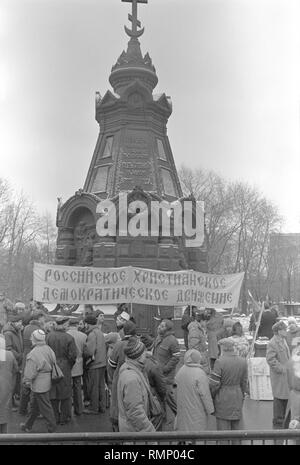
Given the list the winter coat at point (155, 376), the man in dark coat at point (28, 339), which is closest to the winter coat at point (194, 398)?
the winter coat at point (155, 376)

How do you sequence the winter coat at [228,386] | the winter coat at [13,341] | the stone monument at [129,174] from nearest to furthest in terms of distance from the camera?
the winter coat at [228,386] → the winter coat at [13,341] → the stone monument at [129,174]

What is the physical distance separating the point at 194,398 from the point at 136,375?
1.01 meters

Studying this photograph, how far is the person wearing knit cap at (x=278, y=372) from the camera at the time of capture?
24.9ft

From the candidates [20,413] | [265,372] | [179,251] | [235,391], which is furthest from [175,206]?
[235,391]

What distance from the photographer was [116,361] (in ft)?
23.5

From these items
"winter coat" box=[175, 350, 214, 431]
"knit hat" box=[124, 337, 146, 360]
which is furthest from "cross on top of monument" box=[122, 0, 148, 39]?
"knit hat" box=[124, 337, 146, 360]

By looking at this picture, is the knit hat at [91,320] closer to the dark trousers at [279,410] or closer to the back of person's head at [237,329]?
the back of person's head at [237,329]

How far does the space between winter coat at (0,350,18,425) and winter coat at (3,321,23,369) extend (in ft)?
5.39

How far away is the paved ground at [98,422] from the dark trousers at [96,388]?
20 centimetres

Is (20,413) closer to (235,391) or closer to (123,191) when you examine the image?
(235,391)

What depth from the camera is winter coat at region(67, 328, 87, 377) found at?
8.51 m

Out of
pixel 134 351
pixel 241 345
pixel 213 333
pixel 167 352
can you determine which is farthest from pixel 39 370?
pixel 213 333

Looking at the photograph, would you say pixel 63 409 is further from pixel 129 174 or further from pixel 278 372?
pixel 129 174

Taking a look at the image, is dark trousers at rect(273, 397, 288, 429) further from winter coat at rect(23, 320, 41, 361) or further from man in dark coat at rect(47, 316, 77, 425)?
winter coat at rect(23, 320, 41, 361)
